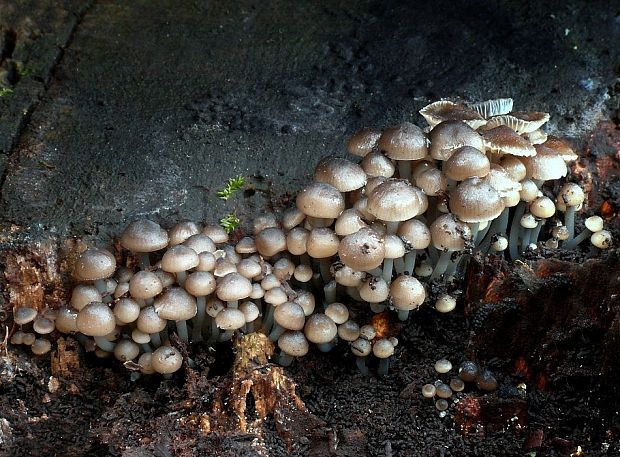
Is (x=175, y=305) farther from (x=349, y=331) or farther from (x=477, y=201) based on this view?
(x=477, y=201)

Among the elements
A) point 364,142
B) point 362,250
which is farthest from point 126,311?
point 364,142

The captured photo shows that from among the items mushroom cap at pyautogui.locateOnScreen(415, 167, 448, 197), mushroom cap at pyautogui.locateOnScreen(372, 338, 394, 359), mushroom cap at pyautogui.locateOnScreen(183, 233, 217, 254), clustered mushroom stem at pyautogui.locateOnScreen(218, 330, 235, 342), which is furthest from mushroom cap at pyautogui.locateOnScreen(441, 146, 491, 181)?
clustered mushroom stem at pyautogui.locateOnScreen(218, 330, 235, 342)

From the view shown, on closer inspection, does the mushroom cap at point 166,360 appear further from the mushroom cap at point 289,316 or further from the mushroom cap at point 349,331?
the mushroom cap at point 349,331

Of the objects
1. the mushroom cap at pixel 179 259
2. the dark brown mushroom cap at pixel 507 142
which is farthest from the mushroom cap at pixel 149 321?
the dark brown mushroom cap at pixel 507 142

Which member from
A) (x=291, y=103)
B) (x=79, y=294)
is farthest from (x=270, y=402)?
(x=291, y=103)

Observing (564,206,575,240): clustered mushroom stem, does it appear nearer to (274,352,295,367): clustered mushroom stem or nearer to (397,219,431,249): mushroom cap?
(397,219,431,249): mushroom cap

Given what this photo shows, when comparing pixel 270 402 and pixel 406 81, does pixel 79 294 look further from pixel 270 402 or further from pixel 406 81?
pixel 406 81
